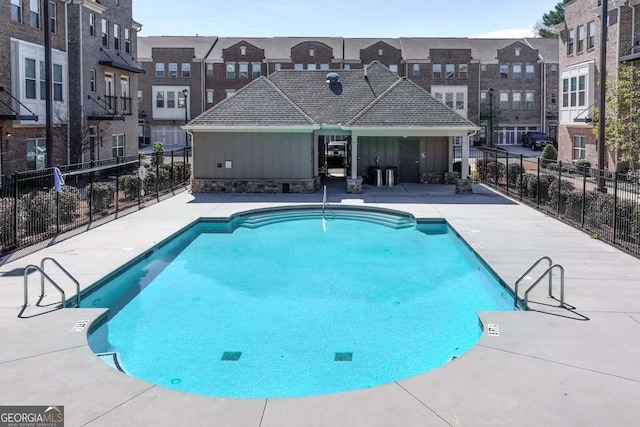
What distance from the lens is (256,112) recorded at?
25625mm

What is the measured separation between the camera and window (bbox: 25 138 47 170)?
25422mm

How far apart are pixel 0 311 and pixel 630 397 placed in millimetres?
8381

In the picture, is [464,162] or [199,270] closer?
[199,270]

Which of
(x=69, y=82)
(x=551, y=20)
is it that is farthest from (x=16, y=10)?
(x=551, y=20)

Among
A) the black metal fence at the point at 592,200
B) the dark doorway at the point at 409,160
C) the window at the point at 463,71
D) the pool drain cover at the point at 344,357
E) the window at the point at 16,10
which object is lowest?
the pool drain cover at the point at 344,357

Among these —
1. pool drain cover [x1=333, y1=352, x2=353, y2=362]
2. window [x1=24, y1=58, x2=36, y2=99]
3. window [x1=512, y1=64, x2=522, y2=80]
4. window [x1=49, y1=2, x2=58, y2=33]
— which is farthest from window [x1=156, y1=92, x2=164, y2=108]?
pool drain cover [x1=333, y1=352, x2=353, y2=362]

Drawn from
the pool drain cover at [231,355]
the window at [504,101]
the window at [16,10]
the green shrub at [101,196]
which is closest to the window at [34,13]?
the window at [16,10]

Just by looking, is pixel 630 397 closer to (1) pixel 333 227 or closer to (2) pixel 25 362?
(2) pixel 25 362

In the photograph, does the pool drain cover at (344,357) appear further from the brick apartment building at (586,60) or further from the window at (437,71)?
the window at (437,71)

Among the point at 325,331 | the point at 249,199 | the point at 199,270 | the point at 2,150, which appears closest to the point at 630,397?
the point at 325,331

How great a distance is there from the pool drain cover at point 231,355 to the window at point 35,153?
2010 cm

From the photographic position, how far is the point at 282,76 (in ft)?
98.5

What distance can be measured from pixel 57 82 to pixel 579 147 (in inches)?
1053

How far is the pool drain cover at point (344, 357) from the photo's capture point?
8531 millimetres
